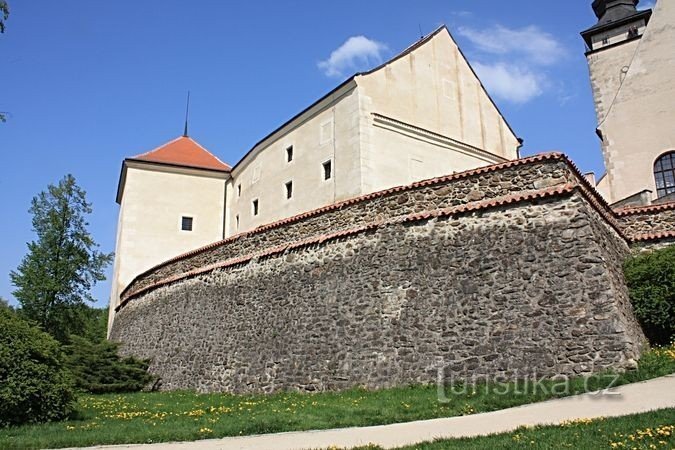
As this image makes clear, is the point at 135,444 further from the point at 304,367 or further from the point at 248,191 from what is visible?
the point at 248,191

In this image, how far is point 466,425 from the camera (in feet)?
25.8

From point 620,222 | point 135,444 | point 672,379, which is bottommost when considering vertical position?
point 135,444

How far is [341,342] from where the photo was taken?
43.9 feet

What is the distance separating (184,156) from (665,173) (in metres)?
23.7

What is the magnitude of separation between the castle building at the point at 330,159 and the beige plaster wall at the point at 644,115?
4715 mm

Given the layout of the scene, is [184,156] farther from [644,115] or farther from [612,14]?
[612,14]

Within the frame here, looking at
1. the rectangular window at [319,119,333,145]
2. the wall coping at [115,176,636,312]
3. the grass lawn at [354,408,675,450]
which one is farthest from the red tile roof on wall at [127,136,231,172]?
the grass lawn at [354,408,675,450]

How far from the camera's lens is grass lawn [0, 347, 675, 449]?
27.9ft

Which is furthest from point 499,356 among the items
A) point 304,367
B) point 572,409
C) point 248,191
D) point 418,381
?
point 248,191

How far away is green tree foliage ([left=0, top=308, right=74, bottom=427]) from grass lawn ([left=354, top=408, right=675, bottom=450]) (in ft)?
21.3

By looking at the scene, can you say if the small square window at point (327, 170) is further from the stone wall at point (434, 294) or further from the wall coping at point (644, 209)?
the wall coping at point (644, 209)

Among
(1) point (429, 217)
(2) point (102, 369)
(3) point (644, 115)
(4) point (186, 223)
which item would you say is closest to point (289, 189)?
(4) point (186, 223)

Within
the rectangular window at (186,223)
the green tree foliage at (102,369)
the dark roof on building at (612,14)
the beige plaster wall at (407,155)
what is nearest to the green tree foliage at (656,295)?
the beige plaster wall at (407,155)

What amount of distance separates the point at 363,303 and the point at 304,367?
214 centimetres
